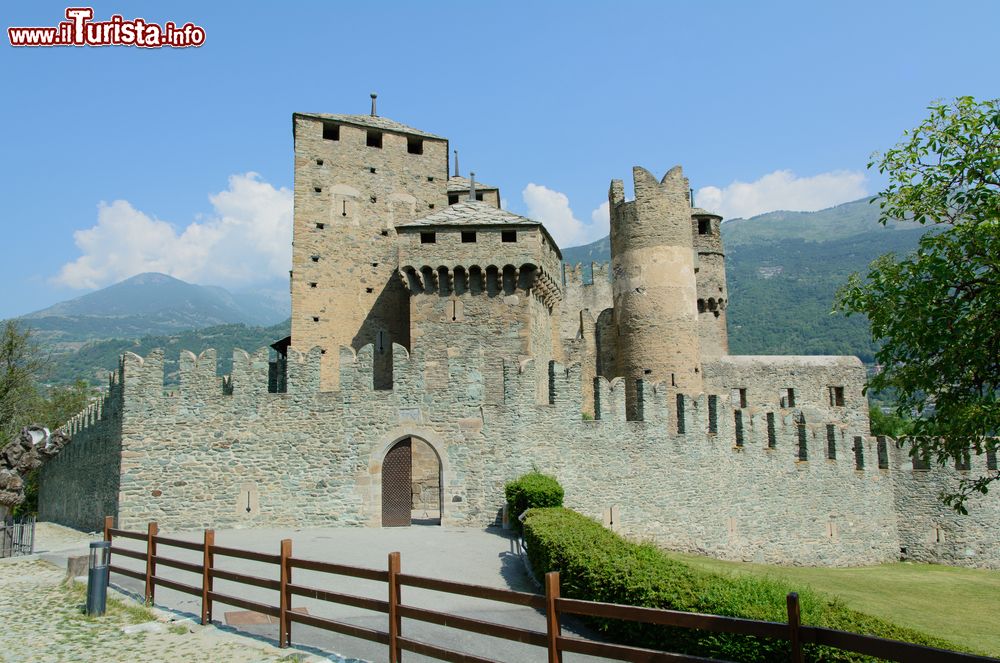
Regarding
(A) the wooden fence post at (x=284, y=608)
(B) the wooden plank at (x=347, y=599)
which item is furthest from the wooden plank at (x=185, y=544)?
(B) the wooden plank at (x=347, y=599)

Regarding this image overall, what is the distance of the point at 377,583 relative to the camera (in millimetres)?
13156

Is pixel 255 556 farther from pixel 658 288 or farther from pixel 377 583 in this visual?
pixel 658 288

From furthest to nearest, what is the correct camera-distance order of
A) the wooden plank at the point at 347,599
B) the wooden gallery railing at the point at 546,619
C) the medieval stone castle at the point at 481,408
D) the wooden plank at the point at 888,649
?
the medieval stone castle at the point at 481,408 < the wooden plank at the point at 347,599 < the wooden gallery railing at the point at 546,619 < the wooden plank at the point at 888,649

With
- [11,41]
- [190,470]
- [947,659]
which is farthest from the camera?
[190,470]

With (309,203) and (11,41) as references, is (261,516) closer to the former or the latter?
(11,41)

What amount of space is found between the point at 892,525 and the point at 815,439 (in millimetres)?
5201

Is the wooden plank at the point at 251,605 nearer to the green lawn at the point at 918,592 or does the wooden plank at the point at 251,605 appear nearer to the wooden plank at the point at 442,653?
the wooden plank at the point at 442,653

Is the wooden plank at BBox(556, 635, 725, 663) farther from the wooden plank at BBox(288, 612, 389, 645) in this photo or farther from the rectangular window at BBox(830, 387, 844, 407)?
the rectangular window at BBox(830, 387, 844, 407)

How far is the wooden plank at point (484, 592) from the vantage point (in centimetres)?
730

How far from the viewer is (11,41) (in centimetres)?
1733

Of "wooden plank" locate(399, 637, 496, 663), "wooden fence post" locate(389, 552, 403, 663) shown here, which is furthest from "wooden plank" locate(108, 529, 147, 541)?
"wooden plank" locate(399, 637, 496, 663)

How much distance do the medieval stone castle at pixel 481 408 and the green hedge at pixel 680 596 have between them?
7414 mm

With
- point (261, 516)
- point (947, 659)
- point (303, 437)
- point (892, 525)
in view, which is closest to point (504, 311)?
point (303, 437)

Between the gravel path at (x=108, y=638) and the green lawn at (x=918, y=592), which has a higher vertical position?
the gravel path at (x=108, y=638)
